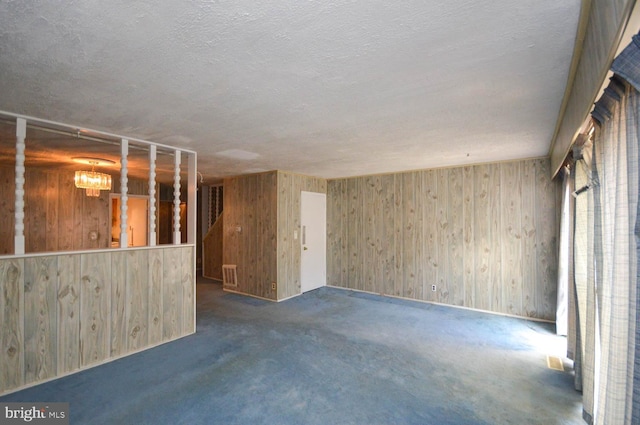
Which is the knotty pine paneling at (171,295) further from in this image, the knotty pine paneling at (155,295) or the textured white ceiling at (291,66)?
the textured white ceiling at (291,66)

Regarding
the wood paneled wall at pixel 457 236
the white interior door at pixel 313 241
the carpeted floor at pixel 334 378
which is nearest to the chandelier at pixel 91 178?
the carpeted floor at pixel 334 378

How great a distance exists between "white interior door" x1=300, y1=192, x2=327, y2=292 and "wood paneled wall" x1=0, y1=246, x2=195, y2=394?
255 centimetres

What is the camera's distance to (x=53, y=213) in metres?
5.60

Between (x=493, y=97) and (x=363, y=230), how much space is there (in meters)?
4.07

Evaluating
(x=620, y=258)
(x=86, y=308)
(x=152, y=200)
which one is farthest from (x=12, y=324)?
(x=620, y=258)

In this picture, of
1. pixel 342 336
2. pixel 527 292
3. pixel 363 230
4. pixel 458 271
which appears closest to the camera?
pixel 342 336

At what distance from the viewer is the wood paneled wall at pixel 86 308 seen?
246 cm

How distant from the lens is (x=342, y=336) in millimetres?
3609

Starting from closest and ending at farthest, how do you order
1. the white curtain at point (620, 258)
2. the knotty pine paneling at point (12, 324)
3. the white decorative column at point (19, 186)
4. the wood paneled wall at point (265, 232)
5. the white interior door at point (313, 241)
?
the white curtain at point (620, 258) < the knotty pine paneling at point (12, 324) < the white decorative column at point (19, 186) < the wood paneled wall at point (265, 232) < the white interior door at point (313, 241)

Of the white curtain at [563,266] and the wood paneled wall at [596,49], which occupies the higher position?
the wood paneled wall at [596,49]

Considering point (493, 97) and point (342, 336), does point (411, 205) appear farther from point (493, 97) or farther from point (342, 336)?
point (493, 97)

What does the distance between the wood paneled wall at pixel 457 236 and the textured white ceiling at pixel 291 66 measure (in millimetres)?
1535

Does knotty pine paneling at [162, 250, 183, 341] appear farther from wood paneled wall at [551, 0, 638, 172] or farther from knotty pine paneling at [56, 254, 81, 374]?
wood paneled wall at [551, 0, 638, 172]

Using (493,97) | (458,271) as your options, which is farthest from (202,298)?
(493,97)
